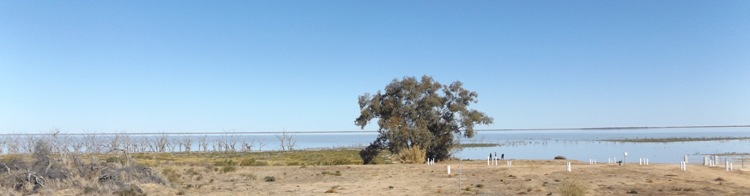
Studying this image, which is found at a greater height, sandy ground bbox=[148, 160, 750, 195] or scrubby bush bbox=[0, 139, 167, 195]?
scrubby bush bbox=[0, 139, 167, 195]

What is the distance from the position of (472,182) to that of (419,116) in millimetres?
19021

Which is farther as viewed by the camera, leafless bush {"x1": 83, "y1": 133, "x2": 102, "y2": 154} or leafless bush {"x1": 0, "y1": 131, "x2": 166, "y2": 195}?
leafless bush {"x1": 83, "y1": 133, "x2": 102, "y2": 154}

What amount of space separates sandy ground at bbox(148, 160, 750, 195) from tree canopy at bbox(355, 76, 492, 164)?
9666 mm

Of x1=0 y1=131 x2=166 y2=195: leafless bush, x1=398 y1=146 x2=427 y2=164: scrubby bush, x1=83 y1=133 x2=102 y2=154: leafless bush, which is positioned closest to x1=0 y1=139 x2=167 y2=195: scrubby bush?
x1=0 y1=131 x2=166 y2=195: leafless bush

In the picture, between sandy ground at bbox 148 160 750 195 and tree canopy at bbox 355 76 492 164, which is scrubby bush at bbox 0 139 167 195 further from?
tree canopy at bbox 355 76 492 164

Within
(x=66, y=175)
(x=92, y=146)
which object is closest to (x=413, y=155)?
(x=66, y=175)

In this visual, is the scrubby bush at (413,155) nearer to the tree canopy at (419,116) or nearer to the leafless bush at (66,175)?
the tree canopy at (419,116)

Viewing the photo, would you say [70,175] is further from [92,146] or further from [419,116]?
[92,146]

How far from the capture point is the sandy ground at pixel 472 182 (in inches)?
886

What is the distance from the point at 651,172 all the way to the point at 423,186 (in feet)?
41.3

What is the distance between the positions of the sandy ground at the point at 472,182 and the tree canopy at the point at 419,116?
9.67 meters

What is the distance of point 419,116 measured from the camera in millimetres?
45062

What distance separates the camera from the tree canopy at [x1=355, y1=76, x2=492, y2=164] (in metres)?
43.9

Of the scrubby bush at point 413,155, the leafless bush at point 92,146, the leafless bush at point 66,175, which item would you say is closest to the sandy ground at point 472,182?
the leafless bush at point 66,175
